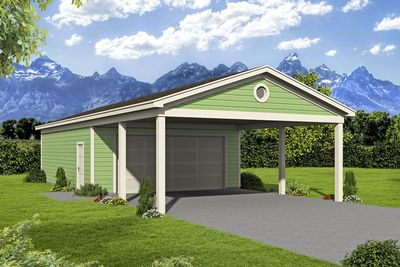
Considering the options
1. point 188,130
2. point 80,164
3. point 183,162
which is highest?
point 188,130

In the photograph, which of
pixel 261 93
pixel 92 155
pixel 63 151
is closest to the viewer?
pixel 261 93

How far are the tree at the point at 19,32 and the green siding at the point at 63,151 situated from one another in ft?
52.3

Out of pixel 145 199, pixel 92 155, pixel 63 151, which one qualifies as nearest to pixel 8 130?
pixel 63 151

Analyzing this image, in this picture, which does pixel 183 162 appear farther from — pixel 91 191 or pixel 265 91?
pixel 265 91

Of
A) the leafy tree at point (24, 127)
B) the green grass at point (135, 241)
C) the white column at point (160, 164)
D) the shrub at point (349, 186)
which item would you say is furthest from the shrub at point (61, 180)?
the leafy tree at point (24, 127)

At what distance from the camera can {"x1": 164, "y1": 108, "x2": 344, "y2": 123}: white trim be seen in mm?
14352

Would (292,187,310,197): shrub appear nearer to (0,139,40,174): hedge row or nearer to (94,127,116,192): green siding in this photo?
(94,127,116,192): green siding

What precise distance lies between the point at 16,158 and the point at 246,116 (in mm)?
24676

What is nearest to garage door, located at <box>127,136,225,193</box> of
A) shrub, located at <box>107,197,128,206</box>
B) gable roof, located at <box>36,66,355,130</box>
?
gable roof, located at <box>36,66,355,130</box>

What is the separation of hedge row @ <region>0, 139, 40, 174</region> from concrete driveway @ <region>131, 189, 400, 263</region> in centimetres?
1892

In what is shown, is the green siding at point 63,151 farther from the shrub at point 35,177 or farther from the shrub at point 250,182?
the shrub at point 250,182

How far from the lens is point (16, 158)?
3441 cm

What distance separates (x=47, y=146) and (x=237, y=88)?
16920 mm

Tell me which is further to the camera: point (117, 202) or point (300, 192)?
point (300, 192)
